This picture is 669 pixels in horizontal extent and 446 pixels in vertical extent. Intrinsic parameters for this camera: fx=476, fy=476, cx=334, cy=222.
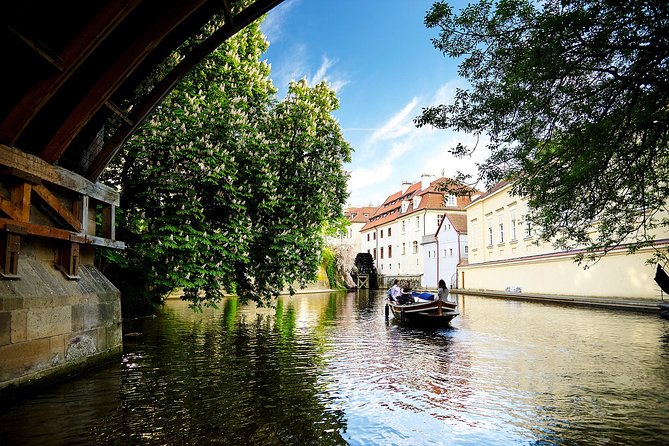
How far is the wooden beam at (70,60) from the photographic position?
5914 millimetres

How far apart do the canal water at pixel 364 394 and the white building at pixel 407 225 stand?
3960cm

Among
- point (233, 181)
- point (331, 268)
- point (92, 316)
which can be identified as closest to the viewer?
point (92, 316)

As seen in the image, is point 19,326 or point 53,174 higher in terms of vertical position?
point 53,174

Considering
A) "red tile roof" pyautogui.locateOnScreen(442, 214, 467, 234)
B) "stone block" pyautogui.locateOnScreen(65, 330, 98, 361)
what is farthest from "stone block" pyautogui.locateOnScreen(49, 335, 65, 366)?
"red tile roof" pyautogui.locateOnScreen(442, 214, 467, 234)

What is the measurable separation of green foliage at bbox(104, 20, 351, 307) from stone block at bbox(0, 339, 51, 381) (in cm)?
533

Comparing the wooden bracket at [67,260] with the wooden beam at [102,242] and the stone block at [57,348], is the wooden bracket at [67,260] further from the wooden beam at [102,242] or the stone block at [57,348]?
the stone block at [57,348]

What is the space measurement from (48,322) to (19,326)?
0.64m

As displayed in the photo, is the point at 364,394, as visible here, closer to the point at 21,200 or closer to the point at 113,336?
the point at 113,336

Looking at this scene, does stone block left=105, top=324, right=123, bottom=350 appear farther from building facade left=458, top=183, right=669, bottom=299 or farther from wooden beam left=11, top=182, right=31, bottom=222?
building facade left=458, top=183, right=669, bottom=299

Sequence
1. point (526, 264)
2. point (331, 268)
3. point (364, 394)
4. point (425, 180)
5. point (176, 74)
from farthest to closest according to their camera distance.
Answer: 1. point (425, 180)
2. point (331, 268)
3. point (526, 264)
4. point (176, 74)
5. point (364, 394)

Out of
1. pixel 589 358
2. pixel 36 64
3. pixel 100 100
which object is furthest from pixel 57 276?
pixel 589 358

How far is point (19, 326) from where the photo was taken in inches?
261

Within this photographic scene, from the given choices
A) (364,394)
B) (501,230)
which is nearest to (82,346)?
(364,394)

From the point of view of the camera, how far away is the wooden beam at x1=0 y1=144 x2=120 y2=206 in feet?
22.0
